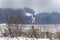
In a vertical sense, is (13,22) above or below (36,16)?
below

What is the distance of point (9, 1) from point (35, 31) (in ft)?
3.81

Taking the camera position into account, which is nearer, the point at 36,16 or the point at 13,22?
the point at 13,22

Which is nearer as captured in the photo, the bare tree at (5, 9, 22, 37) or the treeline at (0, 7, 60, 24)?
the bare tree at (5, 9, 22, 37)

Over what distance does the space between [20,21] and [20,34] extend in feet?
1.45

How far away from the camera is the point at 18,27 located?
5676 millimetres

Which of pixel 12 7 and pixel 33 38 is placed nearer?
pixel 33 38

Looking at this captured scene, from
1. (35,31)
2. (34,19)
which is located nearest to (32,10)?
(34,19)

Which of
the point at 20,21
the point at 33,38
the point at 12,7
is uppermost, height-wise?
the point at 12,7

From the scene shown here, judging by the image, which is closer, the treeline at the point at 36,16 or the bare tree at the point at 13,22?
the bare tree at the point at 13,22

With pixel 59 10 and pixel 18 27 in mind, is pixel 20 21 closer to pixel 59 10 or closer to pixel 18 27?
pixel 18 27

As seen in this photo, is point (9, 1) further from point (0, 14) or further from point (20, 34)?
point (20, 34)

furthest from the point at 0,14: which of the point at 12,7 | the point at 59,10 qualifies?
the point at 59,10

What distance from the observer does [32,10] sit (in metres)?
5.91

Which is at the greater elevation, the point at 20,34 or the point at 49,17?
the point at 49,17
